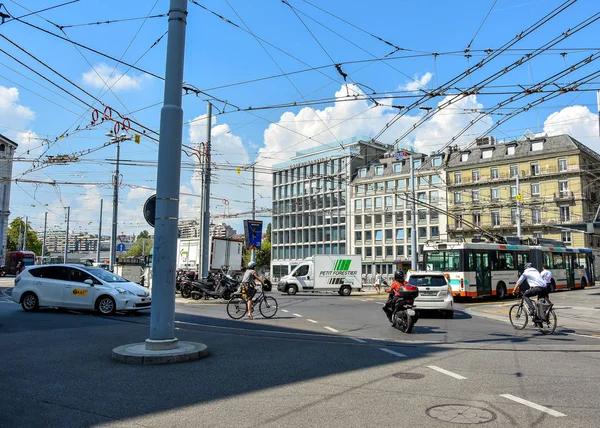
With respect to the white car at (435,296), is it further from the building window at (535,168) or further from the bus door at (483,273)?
the building window at (535,168)

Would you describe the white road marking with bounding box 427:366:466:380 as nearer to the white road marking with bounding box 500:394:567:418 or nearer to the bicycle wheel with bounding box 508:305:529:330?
the white road marking with bounding box 500:394:567:418

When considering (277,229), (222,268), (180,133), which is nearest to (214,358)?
(180,133)

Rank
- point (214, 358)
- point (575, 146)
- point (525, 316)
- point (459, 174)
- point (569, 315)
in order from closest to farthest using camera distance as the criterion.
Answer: point (214, 358) < point (525, 316) < point (569, 315) < point (575, 146) < point (459, 174)

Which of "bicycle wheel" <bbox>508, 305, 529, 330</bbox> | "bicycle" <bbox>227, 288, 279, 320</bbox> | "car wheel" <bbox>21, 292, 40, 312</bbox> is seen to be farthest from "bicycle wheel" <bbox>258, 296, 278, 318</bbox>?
"car wheel" <bbox>21, 292, 40, 312</bbox>

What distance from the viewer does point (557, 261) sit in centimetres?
3331

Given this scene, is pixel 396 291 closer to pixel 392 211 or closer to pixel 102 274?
pixel 102 274

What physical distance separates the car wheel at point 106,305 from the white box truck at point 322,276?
19.7m

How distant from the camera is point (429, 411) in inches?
197

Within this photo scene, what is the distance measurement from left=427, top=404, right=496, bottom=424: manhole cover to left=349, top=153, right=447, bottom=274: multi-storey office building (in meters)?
63.5

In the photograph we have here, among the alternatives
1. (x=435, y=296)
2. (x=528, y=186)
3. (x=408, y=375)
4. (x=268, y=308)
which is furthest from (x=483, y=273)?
(x=528, y=186)

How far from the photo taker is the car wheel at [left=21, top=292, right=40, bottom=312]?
608 inches

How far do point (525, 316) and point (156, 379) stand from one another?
10.6 meters

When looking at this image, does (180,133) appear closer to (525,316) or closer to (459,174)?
(525,316)

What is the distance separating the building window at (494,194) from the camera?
65312 mm
